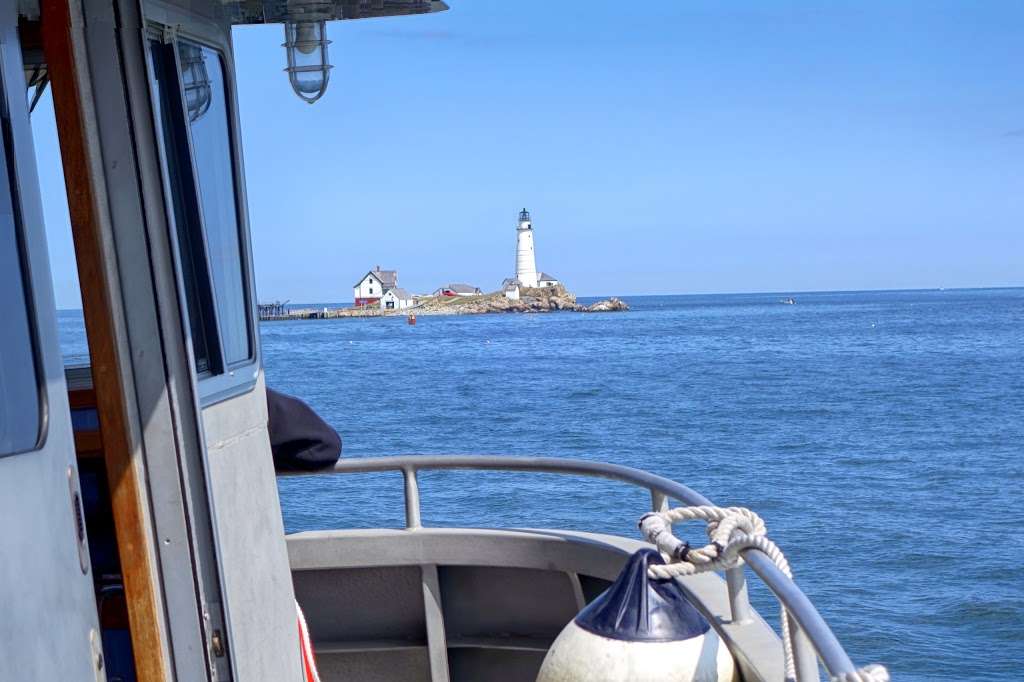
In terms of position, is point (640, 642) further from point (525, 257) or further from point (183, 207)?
point (525, 257)

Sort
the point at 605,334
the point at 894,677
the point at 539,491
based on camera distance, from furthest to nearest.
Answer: the point at 605,334, the point at 539,491, the point at 894,677

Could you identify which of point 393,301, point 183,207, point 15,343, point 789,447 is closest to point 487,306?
point 393,301

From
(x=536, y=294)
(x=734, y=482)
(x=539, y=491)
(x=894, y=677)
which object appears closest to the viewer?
(x=894, y=677)

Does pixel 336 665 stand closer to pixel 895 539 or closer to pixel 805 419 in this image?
pixel 895 539

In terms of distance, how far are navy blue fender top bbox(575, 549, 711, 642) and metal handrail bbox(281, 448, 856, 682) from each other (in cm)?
20

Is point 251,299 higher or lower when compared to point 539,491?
higher

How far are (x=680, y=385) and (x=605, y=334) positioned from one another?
2080 inches

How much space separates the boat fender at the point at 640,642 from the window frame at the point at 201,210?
1159 millimetres

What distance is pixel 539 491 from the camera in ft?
103

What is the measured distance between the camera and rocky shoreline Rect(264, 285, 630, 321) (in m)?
166

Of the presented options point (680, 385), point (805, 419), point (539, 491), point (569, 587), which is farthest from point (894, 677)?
point (680, 385)

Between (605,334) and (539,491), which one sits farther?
(605,334)

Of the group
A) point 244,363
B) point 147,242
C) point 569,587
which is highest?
point 147,242

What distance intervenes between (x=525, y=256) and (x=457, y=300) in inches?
1146
